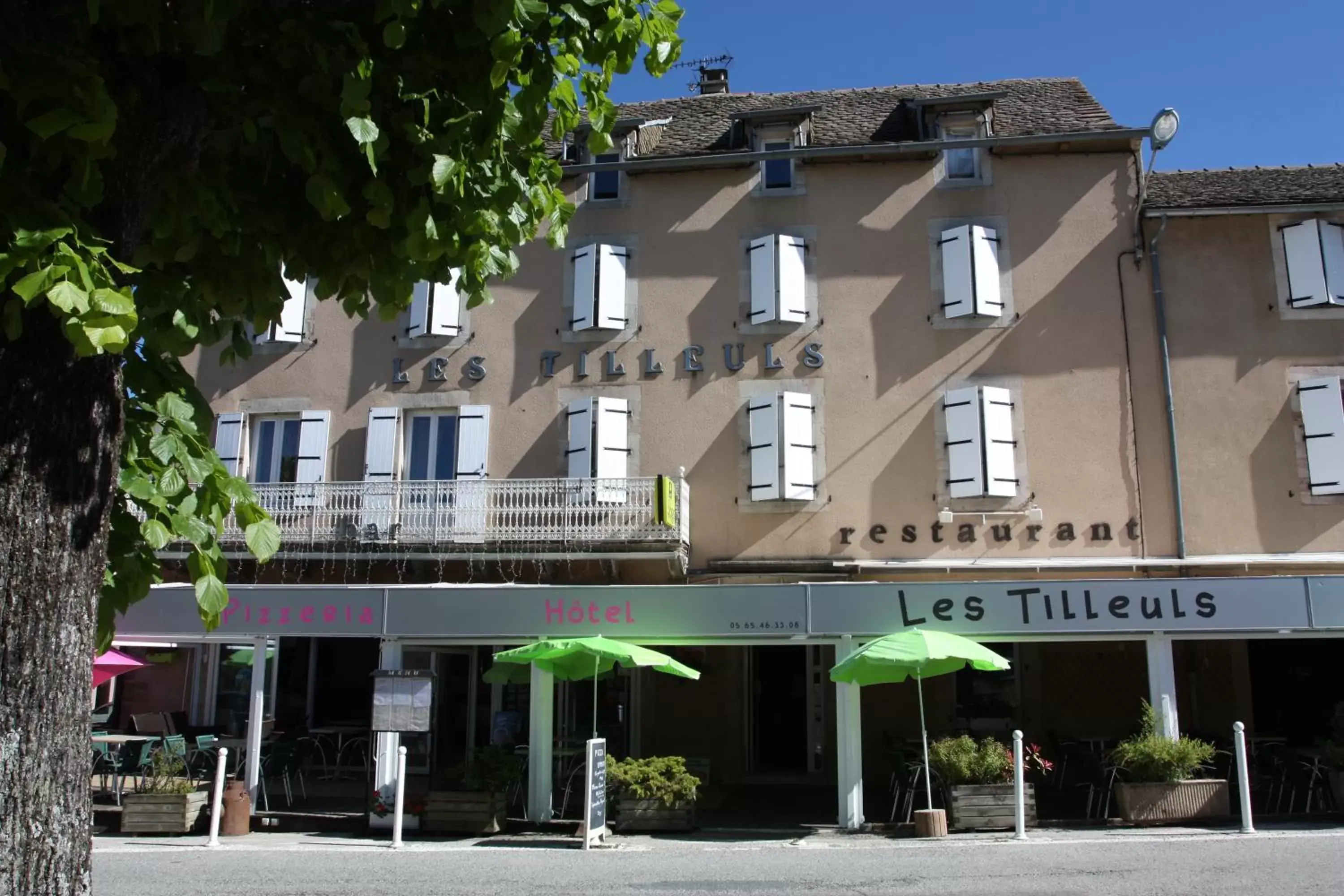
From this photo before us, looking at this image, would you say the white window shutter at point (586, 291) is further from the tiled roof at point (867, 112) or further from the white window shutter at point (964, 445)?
the white window shutter at point (964, 445)

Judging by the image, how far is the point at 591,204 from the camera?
58.6 ft

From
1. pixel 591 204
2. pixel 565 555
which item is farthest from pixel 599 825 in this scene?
pixel 591 204

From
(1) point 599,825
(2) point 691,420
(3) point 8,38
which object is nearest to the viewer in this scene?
(3) point 8,38

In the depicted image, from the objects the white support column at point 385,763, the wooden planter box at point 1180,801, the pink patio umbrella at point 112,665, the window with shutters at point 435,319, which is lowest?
the wooden planter box at point 1180,801

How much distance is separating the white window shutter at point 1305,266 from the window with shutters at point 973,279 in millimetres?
3771

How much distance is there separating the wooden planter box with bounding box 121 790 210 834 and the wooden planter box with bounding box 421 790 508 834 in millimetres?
2731

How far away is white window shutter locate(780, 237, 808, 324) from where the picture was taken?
55.0 feet

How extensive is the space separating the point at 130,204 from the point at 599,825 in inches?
387

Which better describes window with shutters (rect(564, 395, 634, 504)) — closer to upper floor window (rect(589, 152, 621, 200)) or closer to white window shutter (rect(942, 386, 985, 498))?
upper floor window (rect(589, 152, 621, 200))

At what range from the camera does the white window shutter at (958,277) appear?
53.8 ft

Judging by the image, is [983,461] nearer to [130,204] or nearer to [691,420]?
[691,420]

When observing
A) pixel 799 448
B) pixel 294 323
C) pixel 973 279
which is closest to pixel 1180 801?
pixel 799 448

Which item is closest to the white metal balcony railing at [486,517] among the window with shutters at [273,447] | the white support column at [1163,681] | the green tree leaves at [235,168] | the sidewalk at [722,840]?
the window with shutters at [273,447]

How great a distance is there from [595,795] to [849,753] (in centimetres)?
313
